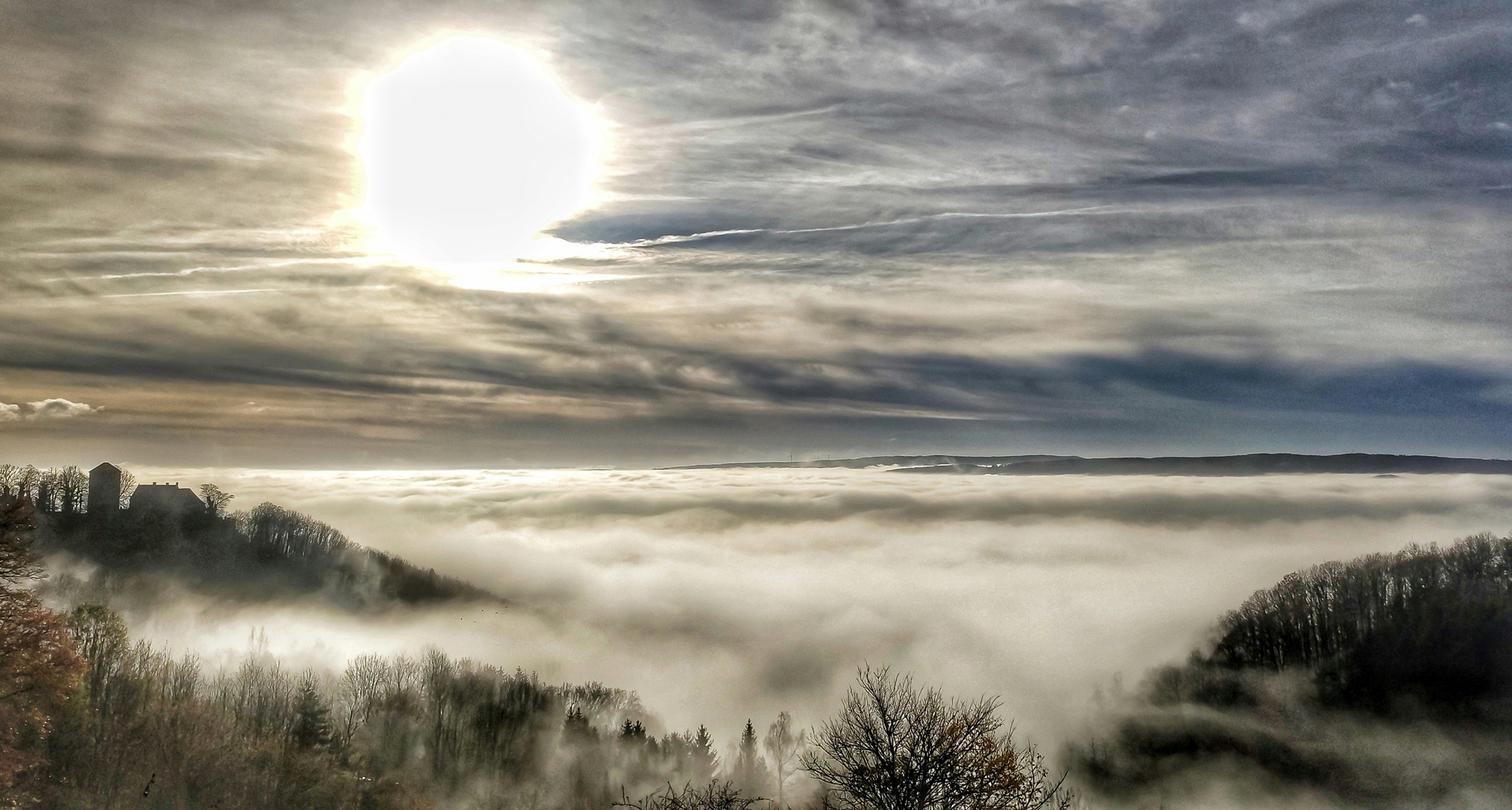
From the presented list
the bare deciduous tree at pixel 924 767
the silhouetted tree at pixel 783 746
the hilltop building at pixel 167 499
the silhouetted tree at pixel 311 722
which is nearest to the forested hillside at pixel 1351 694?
the silhouetted tree at pixel 783 746

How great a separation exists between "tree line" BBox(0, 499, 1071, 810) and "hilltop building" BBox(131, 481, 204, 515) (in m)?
12.6

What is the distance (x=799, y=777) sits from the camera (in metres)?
97.6

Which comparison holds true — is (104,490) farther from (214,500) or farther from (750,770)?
(750,770)

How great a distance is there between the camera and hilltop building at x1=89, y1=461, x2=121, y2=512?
9694cm

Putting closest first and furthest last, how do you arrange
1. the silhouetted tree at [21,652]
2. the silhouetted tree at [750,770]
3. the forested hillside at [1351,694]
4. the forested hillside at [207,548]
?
1. the silhouetted tree at [21,652]
2. the silhouetted tree at [750,770]
3. the forested hillside at [207,548]
4. the forested hillside at [1351,694]

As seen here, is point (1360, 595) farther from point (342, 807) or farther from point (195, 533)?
point (195, 533)

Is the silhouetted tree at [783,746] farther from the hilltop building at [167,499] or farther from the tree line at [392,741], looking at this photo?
the hilltop building at [167,499]

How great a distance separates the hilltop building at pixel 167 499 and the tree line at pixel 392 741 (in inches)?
495

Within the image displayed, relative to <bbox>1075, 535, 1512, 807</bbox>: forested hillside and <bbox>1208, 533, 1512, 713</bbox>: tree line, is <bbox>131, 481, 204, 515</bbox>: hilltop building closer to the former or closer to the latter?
<bbox>1075, 535, 1512, 807</bbox>: forested hillside

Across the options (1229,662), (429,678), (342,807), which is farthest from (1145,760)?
(342,807)

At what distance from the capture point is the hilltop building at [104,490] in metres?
96.9

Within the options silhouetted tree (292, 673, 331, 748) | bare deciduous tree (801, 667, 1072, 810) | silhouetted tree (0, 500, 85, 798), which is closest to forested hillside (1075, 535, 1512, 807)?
silhouetted tree (292, 673, 331, 748)

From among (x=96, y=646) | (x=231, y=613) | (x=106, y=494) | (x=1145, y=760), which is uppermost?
(x=106, y=494)

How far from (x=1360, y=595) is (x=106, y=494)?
577 ft
